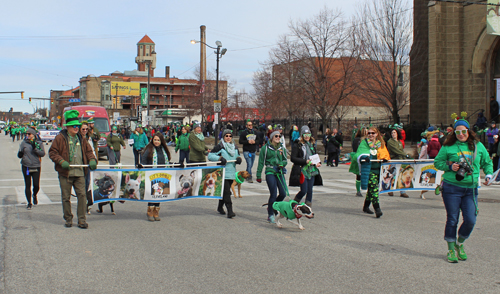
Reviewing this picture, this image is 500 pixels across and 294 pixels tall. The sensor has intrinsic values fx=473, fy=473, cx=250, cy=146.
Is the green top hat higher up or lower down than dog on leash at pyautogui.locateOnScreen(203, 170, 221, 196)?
higher up

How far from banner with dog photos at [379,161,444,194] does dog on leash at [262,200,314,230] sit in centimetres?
249

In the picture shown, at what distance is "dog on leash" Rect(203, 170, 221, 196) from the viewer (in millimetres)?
9305

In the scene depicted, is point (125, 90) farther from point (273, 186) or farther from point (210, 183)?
point (273, 186)

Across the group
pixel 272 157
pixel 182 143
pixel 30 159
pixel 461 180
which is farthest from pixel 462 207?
pixel 182 143

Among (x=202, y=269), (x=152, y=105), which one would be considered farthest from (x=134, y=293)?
(x=152, y=105)

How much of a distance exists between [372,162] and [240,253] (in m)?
3.97

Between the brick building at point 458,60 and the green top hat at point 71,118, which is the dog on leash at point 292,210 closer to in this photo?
the green top hat at point 71,118

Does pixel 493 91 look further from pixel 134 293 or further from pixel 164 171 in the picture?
pixel 134 293

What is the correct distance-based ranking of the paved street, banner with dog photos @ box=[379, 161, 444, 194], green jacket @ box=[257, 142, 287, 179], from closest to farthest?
the paved street < green jacket @ box=[257, 142, 287, 179] < banner with dog photos @ box=[379, 161, 444, 194]

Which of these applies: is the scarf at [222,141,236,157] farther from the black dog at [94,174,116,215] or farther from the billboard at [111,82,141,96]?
the billboard at [111,82,141,96]

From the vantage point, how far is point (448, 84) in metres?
31.5

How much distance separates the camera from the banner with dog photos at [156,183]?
8.63 metres

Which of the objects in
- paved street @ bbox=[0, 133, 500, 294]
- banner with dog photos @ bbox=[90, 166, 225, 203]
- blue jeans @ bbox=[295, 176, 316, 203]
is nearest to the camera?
paved street @ bbox=[0, 133, 500, 294]

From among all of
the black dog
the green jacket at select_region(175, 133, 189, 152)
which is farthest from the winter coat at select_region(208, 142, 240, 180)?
the green jacket at select_region(175, 133, 189, 152)
